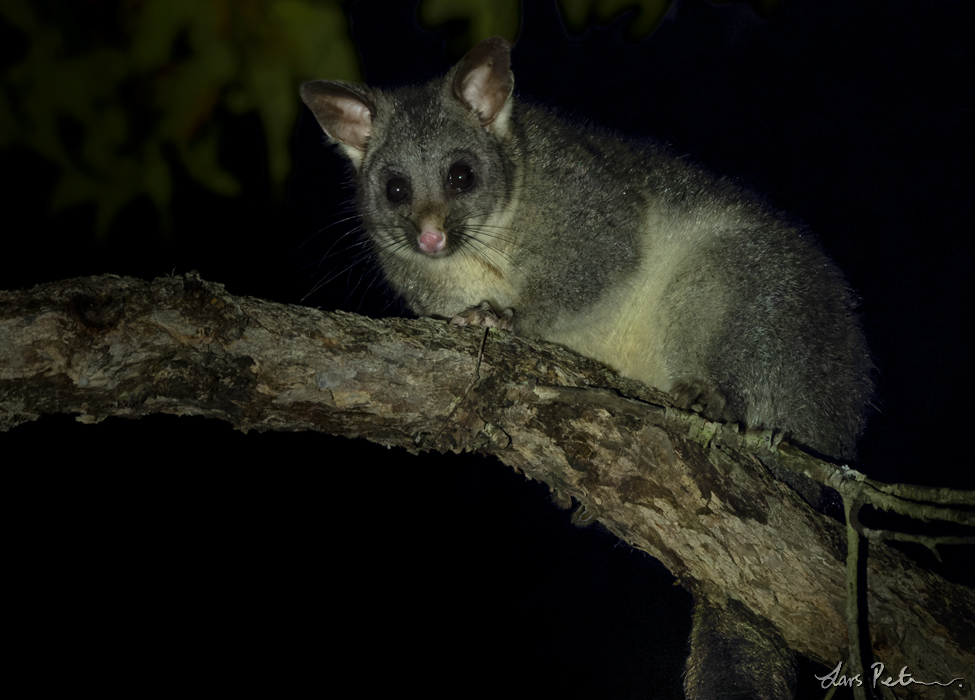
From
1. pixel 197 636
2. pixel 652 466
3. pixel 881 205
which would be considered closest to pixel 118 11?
pixel 652 466

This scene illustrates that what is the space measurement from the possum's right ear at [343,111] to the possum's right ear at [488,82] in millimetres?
520

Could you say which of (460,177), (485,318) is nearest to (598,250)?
(485,318)

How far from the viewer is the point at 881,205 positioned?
403 cm

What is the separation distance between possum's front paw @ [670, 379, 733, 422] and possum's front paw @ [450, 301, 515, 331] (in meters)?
0.88

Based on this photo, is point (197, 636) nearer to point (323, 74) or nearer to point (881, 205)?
point (323, 74)

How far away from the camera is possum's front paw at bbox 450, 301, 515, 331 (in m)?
3.01

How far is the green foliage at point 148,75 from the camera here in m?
2.65

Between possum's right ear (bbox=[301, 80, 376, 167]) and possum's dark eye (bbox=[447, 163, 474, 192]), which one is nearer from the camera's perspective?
possum's right ear (bbox=[301, 80, 376, 167])

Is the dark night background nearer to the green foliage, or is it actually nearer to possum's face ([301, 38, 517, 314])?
possum's face ([301, 38, 517, 314])

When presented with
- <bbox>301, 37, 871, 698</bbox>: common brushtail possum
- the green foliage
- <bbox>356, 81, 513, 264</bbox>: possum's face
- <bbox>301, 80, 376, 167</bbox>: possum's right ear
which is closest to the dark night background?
<bbox>301, 80, 376, 167</bbox>: possum's right ear

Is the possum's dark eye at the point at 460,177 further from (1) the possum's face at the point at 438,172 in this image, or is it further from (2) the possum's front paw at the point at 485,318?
(2) the possum's front paw at the point at 485,318

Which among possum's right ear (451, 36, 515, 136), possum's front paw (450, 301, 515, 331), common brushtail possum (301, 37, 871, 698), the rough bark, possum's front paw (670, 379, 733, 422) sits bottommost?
the rough bark

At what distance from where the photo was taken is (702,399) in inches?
106

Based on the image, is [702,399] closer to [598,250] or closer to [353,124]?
[598,250]
